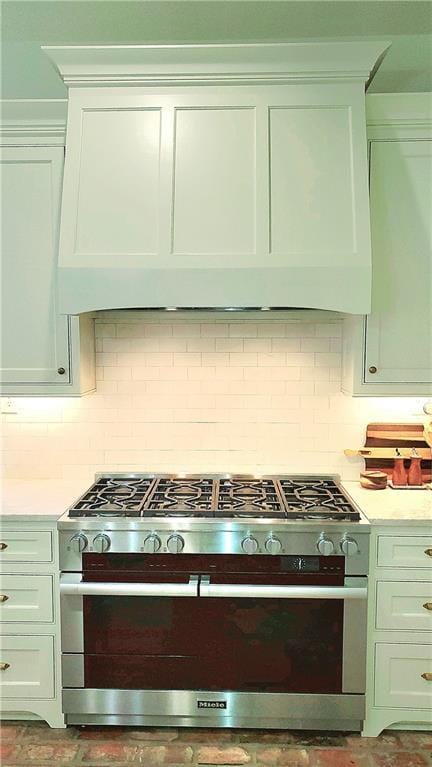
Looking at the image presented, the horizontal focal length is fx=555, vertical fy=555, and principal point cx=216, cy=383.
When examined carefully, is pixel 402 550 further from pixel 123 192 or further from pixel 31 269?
pixel 31 269

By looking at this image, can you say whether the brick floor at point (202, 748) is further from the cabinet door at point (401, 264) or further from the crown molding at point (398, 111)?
the crown molding at point (398, 111)

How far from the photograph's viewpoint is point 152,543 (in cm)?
224

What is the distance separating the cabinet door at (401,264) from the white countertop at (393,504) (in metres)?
0.54

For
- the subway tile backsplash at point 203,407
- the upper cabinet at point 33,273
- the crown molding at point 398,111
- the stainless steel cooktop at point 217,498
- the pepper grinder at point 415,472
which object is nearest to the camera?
the stainless steel cooktop at point 217,498

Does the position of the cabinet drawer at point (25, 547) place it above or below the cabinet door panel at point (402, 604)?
above

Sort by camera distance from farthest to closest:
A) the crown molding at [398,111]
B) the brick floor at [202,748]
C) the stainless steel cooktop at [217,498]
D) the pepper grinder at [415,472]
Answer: the pepper grinder at [415,472] < the crown molding at [398,111] < the stainless steel cooktop at [217,498] < the brick floor at [202,748]

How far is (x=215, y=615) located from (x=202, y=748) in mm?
523

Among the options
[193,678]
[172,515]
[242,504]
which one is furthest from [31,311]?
[193,678]

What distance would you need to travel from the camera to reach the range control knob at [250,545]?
2227mm

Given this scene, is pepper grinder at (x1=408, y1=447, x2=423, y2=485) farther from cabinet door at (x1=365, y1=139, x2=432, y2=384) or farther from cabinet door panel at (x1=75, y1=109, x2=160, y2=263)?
cabinet door panel at (x1=75, y1=109, x2=160, y2=263)

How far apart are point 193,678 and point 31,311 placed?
1745mm

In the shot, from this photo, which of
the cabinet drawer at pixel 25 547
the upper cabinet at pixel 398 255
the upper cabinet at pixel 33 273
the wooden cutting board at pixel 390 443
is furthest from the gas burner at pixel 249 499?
the upper cabinet at pixel 33 273

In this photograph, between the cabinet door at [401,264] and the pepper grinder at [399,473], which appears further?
the pepper grinder at [399,473]

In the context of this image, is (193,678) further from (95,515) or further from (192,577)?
(95,515)
